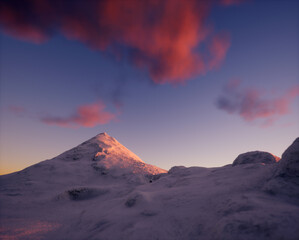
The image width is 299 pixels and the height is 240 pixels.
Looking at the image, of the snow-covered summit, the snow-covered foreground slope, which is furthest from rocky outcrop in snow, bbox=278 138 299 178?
the snow-covered summit

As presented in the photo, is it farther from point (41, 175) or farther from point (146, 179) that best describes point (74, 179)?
point (146, 179)

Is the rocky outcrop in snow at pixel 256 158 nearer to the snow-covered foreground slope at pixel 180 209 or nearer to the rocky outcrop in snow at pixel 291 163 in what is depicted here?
the snow-covered foreground slope at pixel 180 209

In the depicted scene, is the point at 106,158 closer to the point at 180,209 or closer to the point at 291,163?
the point at 180,209

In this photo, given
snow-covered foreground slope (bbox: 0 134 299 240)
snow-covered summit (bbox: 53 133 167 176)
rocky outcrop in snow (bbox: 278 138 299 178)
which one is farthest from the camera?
snow-covered summit (bbox: 53 133 167 176)

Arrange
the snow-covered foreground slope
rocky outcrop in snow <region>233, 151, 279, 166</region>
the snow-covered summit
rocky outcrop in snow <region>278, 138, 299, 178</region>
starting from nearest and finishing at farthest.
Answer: the snow-covered foreground slope < rocky outcrop in snow <region>278, 138, 299, 178</region> < rocky outcrop in snow <region>233, 151, 279, 166</region> < the snow-covered summit

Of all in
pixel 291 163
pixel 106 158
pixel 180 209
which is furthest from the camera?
pixel 106 158

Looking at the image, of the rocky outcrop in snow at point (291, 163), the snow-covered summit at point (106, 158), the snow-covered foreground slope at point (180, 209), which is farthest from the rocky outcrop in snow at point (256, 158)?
the snow-covered summit at point (106, 158)

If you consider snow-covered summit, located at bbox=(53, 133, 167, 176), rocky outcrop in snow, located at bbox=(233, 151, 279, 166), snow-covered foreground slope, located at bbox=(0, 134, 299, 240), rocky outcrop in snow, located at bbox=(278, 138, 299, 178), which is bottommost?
snow-covered foreground slope, located at bbox=(0, 134, 299, 240)

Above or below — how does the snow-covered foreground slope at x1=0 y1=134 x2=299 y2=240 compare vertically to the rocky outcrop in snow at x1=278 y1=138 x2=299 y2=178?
below

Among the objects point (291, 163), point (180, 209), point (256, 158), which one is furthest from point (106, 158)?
point (291, 163)

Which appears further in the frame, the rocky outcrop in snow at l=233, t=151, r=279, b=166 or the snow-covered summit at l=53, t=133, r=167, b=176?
the snow-covered summit at l=53, t=133, r=167, b=176

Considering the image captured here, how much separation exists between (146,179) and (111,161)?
7.50 ft

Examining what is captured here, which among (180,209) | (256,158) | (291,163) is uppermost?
(256,158)

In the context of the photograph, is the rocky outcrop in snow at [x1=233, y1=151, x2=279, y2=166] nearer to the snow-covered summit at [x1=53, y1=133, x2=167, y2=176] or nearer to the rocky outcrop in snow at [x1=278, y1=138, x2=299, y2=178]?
the rocky outcrop in snow at [x1=278, y1=138, x2=299, y2=178]
